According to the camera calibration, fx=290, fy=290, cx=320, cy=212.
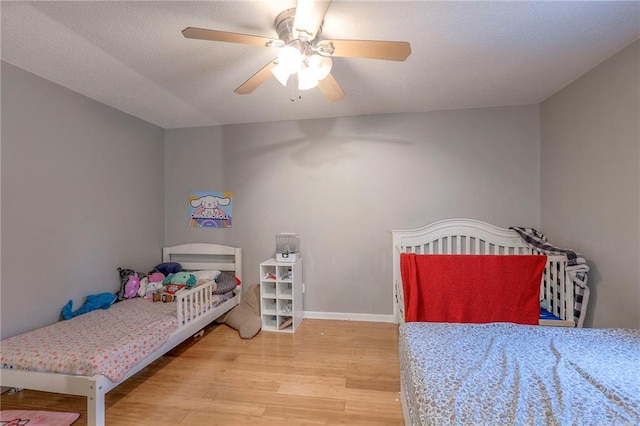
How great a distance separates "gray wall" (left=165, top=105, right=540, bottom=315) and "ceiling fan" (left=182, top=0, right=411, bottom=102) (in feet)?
5.53

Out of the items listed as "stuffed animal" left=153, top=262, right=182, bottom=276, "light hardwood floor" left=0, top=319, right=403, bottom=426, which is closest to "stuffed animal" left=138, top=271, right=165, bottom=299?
"stuffed animal" left=153, top=262, right=182, bottom=276

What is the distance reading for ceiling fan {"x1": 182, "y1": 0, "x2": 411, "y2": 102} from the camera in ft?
4.43

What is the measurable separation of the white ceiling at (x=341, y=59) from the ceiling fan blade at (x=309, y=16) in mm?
224

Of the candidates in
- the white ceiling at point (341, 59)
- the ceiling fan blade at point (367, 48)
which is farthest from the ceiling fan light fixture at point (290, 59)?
the white ceiling at point (341, 59)

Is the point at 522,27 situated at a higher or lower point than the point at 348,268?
higher

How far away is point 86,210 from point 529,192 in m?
4.37

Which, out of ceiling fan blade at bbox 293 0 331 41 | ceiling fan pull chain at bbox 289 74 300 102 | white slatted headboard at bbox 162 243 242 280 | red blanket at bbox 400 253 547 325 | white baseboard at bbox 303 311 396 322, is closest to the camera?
ceiling fan blade at bbox 293 0 331 41

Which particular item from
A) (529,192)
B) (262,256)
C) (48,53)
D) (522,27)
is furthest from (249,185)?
(529,192)

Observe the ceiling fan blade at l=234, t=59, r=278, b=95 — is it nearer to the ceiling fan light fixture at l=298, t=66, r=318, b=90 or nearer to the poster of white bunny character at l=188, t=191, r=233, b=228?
the ceiling fan light fixture at l=298, t=66, r=318, b=90

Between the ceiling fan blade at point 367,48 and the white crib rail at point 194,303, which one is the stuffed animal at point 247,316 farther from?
the ceiling fan blade at point 367,48

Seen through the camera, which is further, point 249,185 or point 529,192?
point 249,185

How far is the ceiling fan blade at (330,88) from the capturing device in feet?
6.06

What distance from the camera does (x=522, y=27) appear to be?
5.65ft

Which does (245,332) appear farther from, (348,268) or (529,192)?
(529,192)
